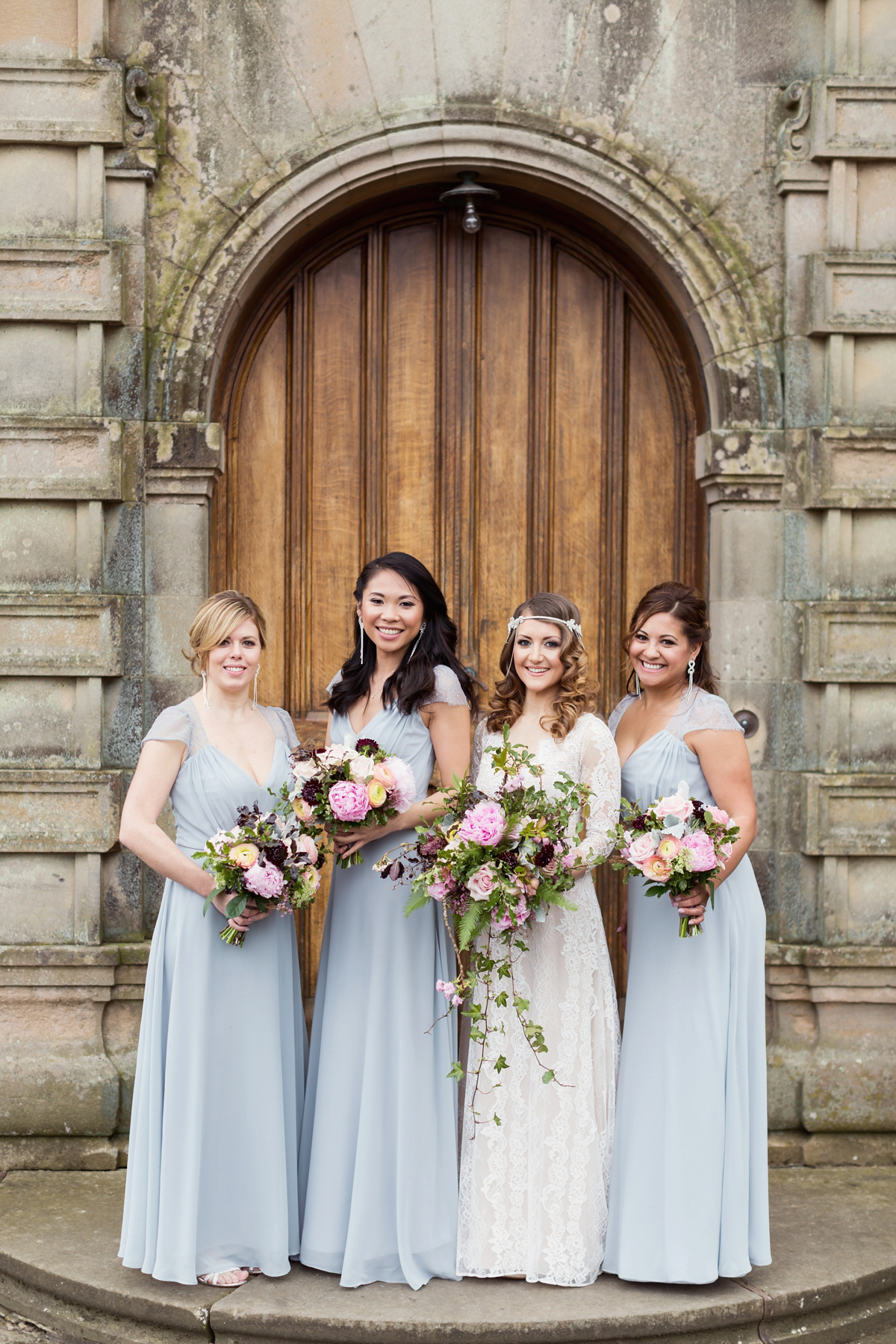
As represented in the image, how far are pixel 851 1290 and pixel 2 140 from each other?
494 centimetres

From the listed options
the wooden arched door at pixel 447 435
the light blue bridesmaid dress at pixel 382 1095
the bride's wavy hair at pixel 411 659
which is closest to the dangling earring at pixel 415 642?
the bride's wavy hair at pixel 411 659

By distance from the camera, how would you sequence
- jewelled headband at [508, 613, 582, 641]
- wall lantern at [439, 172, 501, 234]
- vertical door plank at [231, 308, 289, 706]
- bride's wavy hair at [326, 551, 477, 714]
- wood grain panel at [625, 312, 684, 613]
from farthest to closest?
wood grain panel at [625, 312, 684, 613]
vertical door plank at [231, 308, 289, 706]
wall lantern at [439, 172, 501, 234]
bride's wavy hair at [326, 551, 477, 714]
jewelled headband at [508, 613, 582, 641]

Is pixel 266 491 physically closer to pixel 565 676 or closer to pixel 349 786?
pixel 565 676

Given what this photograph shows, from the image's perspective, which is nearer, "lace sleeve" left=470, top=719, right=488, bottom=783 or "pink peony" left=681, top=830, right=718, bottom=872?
"pink peony" left=681, top=830, right=718, bottom=872

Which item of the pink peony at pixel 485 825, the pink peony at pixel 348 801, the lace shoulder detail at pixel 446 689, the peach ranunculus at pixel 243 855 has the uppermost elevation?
the lace shoulder detail at pixel 446 689

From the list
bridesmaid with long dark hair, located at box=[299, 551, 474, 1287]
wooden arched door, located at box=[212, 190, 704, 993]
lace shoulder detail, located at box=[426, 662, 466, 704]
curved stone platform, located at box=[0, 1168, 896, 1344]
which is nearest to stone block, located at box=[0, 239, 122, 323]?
wooden arched door, located at box=[212, 190, 704, 993]

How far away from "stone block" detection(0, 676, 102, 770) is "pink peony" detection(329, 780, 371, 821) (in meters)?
1.64

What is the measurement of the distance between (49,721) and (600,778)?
7.42 feet

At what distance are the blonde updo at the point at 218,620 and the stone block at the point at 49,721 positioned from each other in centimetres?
116

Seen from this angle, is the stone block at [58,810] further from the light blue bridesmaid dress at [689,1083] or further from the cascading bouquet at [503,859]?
the light blue bridesmaid dress at [689,1083]

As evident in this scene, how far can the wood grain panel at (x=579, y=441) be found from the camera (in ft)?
16.3

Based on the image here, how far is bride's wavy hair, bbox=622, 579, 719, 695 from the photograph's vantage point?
3.57 meters

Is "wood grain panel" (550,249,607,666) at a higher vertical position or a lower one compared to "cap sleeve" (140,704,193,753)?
higher

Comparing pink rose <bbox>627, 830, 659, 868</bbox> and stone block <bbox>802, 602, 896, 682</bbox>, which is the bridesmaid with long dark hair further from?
stone block <bbox>802, 602, 896, 682</bbox>
